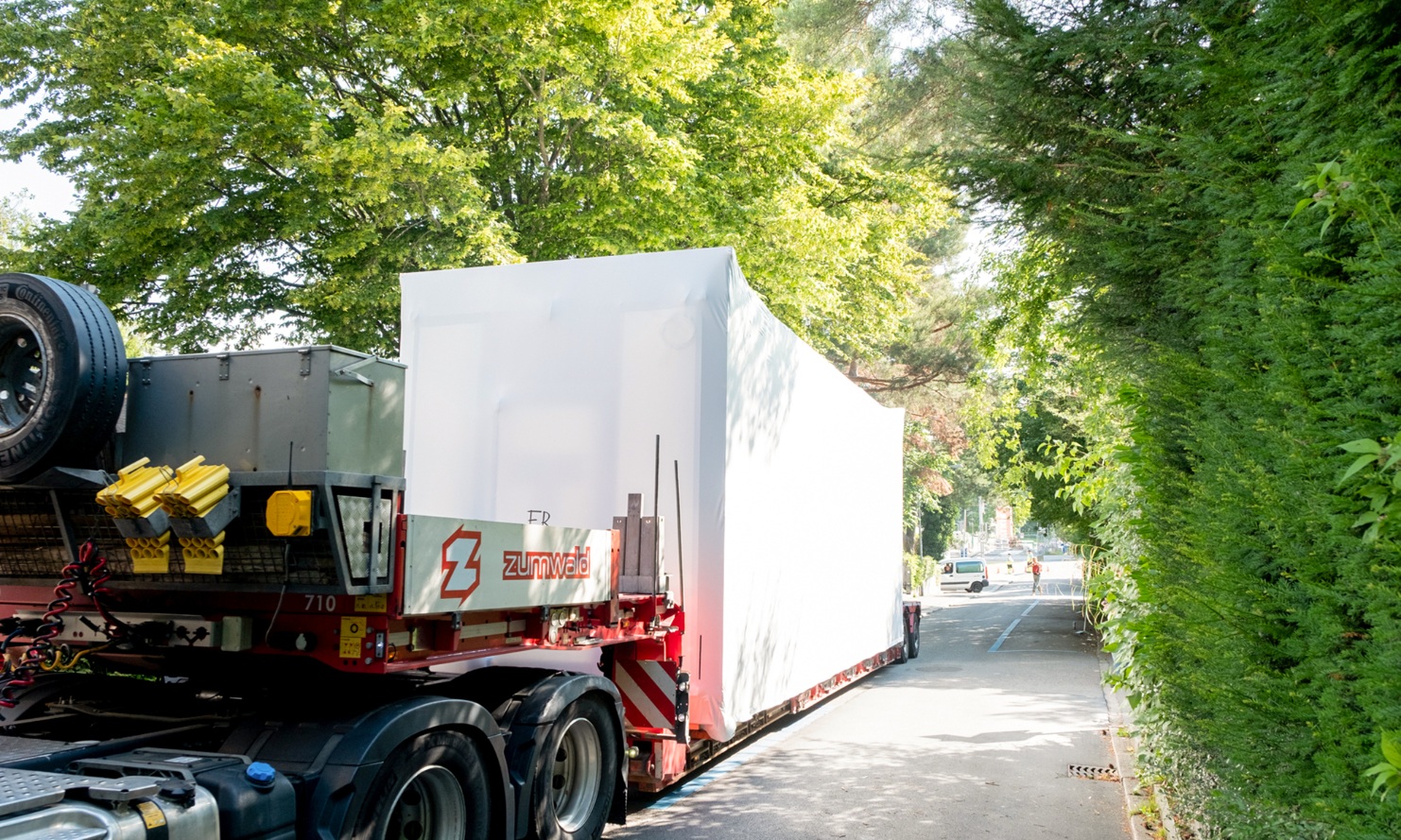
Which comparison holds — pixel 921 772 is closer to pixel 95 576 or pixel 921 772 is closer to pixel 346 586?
pixel 346 586

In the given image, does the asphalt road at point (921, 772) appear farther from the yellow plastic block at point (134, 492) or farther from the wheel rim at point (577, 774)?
the yellow plastic block at point (134, 492)

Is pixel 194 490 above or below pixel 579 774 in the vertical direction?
above

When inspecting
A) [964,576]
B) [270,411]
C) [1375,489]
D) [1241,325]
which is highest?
[1241,325]

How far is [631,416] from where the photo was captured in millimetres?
7375

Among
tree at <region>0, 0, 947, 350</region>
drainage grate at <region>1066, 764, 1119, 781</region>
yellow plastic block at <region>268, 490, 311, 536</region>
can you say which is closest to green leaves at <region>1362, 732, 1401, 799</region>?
yellow plastic block at <region>268, 490, 311, 536</region>

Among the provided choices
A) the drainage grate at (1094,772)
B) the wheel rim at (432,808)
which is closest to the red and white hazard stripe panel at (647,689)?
the wheel rim at (432,808)

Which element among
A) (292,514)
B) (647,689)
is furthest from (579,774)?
(292,514)

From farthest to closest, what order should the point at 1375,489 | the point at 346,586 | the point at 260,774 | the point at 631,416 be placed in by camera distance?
1. the point at 631,416
2. the point at 346,586
3. the point at 260,774
4. the point at 1375,489

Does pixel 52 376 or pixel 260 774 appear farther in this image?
pixel 52 376

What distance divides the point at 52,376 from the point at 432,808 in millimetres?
2446

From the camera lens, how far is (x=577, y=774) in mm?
Result: 5922

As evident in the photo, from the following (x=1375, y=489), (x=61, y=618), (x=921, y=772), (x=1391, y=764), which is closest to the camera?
(x=1391, y=764)

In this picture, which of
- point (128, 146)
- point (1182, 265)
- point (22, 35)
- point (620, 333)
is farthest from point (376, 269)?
point (1182, 265)

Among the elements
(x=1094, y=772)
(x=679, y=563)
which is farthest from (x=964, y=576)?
(x=679, y=563)
